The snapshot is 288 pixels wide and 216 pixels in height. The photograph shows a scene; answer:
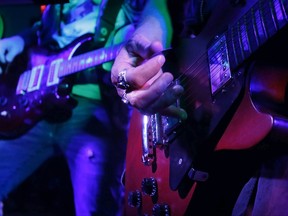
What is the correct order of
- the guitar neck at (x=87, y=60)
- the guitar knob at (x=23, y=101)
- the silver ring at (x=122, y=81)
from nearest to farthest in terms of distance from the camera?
the silver ring at (x=122, y=81), the guitar neck at (x=87, y=60), the guitar knob at (x=23, y=101)

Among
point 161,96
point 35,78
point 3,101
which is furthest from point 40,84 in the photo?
point 161,96

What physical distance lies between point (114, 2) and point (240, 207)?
1017mm

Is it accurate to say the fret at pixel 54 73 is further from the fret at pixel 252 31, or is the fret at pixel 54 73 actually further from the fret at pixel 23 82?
the fret at pixel 252 31

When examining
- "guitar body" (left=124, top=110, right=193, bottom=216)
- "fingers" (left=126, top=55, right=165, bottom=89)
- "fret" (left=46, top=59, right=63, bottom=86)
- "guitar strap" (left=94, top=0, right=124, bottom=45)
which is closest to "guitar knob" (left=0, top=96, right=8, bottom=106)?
"fret" (left=46, top=59, right=63, bottom=86)

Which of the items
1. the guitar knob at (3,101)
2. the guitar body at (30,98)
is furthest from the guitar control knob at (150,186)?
the guitar knob at (3,101)

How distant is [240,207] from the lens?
0.70 m

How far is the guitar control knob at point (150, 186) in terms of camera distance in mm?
911

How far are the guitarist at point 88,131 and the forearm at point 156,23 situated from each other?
0.75 ft

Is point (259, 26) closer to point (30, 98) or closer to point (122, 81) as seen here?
point (122, 81)

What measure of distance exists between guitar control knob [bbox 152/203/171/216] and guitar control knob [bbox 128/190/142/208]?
0.10 metres

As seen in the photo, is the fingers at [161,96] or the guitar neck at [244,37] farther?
the fingers at [161,96]

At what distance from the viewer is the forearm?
1014 millimetres

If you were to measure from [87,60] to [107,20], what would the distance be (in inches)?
6.9

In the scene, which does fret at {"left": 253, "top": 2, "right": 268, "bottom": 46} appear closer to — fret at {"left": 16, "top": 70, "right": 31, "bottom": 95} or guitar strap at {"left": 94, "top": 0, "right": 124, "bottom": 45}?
guitar strap at {"left": 94, "top": 0, "right": 124, "bottom": 45}
